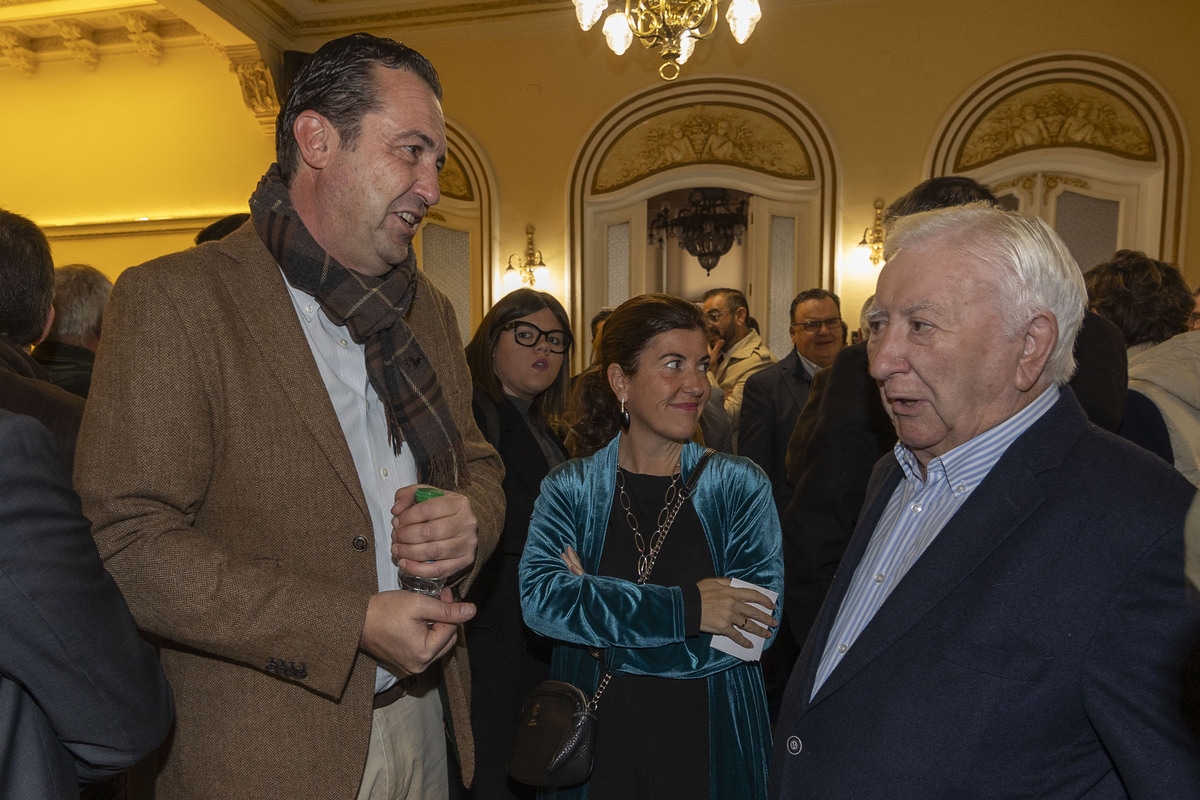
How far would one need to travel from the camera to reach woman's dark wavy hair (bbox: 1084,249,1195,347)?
8.66ft

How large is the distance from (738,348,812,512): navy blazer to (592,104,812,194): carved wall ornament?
453 cm

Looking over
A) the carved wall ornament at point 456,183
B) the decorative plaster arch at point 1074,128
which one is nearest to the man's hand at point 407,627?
the decorative plaster arch at point 1074,128

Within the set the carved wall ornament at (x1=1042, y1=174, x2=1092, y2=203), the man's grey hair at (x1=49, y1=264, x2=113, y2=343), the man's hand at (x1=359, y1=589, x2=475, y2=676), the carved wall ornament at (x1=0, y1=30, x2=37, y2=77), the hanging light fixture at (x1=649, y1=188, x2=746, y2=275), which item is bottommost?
the man's hand at (x1=359, y1=589, x2=475, y2=676)

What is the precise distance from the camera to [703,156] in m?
8.37

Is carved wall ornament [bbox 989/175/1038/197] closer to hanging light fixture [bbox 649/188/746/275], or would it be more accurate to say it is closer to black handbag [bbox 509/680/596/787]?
hanging light fixture [bbox 649/188/746/275]

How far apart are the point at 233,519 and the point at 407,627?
1.06ft

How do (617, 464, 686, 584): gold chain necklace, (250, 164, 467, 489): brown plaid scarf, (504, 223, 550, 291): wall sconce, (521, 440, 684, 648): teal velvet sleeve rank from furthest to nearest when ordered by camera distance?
(504, 223, 550, 291): wall sconce
(617, 464, 686, 584): gold chain necklace
(521, 440, 684, 648): teal velvet sleeve
(250, 164, 467, 489): brown plaid scarf

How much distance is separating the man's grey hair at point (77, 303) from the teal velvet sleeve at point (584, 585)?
69.7 inches

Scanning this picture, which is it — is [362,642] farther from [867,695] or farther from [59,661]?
[867,695]

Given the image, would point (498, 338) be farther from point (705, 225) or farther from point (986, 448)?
point (705, 225)

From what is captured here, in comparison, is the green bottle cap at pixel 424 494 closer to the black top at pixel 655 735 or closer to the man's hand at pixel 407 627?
the man's hand at pixel 407 627

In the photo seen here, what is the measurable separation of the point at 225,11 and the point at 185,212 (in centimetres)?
228

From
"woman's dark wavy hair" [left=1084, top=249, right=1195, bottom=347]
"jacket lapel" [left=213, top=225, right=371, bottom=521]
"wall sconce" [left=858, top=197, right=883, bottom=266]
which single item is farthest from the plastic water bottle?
"wall sconce" [left=858, top=197, right=883, bottom=266]

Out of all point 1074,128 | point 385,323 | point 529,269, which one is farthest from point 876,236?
point 385,323
